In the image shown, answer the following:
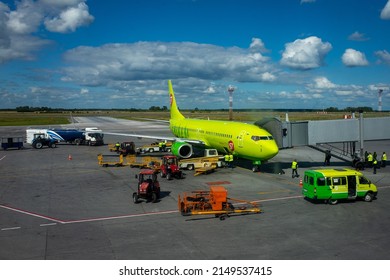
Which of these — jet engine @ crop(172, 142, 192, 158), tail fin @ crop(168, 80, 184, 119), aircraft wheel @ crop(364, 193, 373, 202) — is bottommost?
aircraft wheel @ crop(364, 193, 373, 202)

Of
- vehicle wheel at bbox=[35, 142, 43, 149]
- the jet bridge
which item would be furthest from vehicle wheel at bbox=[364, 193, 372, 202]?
vehicle wheel at bbox=[35, 142, 43, 149]

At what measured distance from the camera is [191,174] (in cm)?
3559

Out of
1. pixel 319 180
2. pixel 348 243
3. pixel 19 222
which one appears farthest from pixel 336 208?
pixel 19 222

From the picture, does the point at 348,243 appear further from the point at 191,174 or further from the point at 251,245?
the point at 191,174

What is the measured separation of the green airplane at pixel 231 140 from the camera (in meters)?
33.4

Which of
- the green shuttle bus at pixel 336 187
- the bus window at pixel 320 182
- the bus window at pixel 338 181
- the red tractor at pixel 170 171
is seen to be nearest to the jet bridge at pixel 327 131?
the red tractor at pixel 170 171

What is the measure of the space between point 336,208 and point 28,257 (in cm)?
1778

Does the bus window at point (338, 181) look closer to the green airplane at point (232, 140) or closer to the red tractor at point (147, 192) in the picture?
the green airplane at point (232, 140)

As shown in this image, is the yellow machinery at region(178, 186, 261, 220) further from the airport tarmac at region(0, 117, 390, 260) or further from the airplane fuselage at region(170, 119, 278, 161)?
the airplane fuselage at region(170, 119, 278, 161)

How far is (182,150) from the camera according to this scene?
4119 cm

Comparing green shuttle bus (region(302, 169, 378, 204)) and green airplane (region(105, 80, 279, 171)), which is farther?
green airplane (region(105, 80, 279, 171))

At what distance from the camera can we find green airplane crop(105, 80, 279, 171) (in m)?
33.4

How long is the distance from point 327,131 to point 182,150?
52.3 feet

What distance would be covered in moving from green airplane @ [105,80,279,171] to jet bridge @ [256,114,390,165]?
5.33 feet
